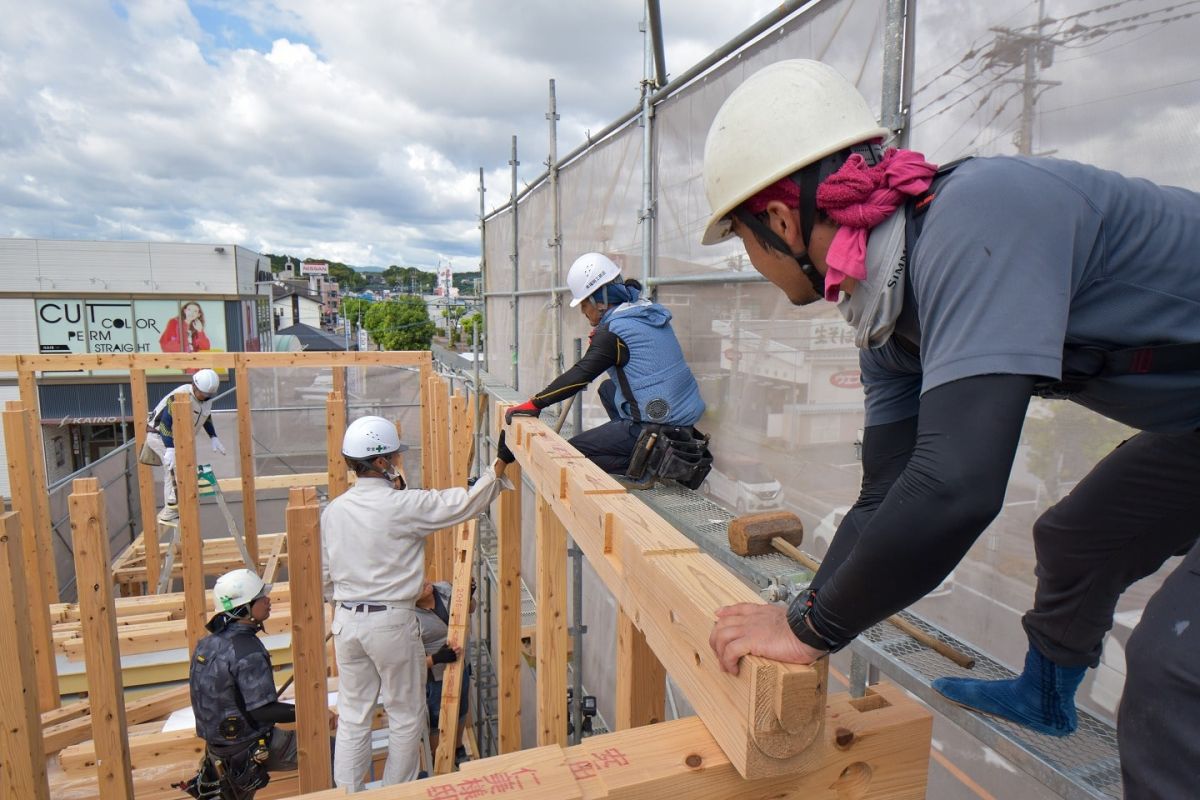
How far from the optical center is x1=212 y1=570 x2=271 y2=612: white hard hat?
408cm

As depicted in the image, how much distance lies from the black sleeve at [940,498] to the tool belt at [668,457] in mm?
2756

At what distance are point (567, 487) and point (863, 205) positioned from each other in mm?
1456

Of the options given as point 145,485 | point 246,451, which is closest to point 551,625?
point 246,451

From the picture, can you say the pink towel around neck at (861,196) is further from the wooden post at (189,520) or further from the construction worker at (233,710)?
the wooden post at (189,520)

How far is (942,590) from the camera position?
2.35 meters

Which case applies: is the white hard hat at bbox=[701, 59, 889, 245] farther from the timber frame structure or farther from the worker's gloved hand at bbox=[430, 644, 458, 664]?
the worker's gloved hand at bbox=[430, 644, 458, 664]

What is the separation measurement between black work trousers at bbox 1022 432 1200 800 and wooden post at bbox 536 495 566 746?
5.82ft

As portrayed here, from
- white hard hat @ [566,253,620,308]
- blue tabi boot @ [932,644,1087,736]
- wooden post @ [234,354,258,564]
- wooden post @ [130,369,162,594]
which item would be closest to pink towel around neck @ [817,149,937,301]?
blue tabi boot @ [932,644,1087,736]

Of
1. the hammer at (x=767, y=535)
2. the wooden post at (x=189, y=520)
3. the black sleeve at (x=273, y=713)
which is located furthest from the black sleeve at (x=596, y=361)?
the wooden post at (x=189, y=520)

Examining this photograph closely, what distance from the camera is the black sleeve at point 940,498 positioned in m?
0.85

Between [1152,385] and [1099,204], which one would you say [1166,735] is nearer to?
[1152,385]

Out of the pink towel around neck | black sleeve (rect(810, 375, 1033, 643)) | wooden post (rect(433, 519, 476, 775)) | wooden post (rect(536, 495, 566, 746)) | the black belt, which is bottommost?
wooden post (rect(433, 519, 476, 775))

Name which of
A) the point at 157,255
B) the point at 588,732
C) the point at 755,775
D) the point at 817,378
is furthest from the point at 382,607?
the point at 157,255

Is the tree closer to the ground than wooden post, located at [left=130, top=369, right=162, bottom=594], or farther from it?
farther from it
